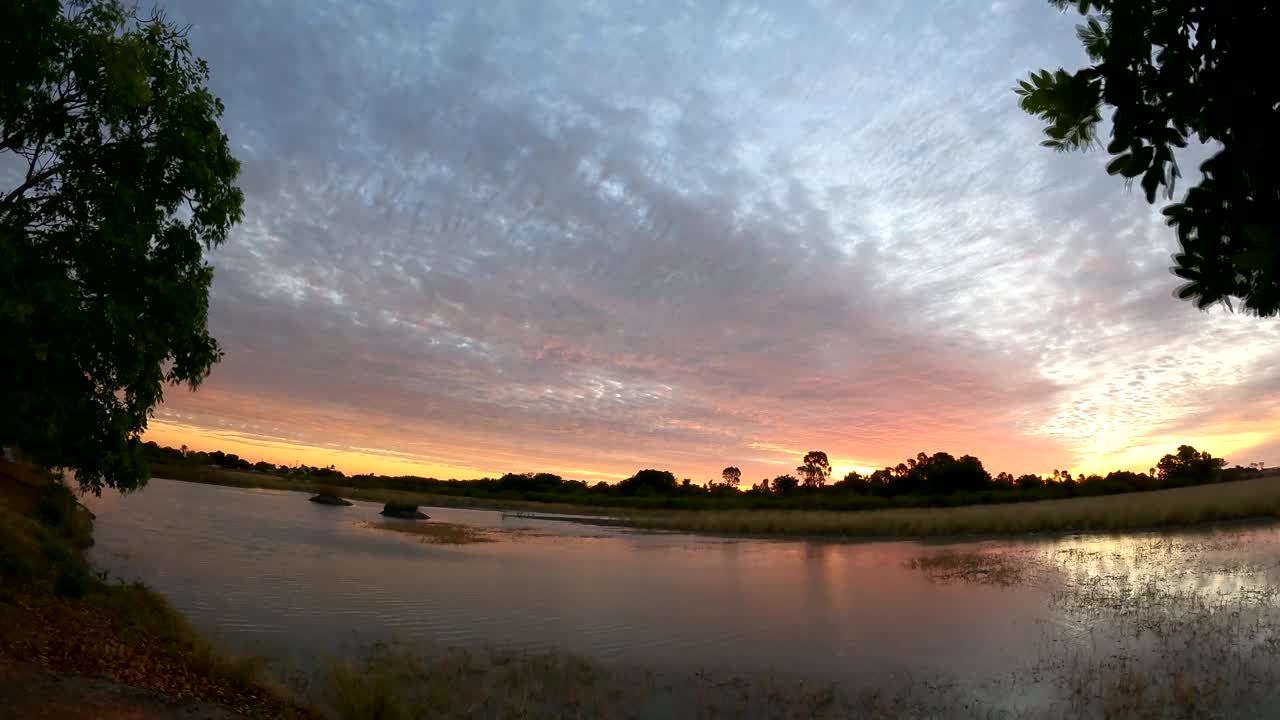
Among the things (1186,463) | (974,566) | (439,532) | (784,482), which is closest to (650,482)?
(784,482)

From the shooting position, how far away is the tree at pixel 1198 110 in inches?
131

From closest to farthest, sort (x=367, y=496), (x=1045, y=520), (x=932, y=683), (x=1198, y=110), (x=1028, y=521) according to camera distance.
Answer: (x=1198, y=110)
(x=932, y=683)
(x=1045, y=520)
(x=1028, y=521)
(x=367, y=496)

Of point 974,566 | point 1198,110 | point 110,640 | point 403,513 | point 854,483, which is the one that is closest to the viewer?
point 1198,110

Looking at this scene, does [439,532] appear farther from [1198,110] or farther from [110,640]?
[1198,110]

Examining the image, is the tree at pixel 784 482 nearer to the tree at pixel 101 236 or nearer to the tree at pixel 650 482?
the tree at pixel 650 482

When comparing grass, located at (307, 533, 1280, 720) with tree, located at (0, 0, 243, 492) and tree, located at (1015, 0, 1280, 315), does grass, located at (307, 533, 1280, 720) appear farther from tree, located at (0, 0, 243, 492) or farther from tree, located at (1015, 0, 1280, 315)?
tree, located at (1015, 0, 1280, 315)

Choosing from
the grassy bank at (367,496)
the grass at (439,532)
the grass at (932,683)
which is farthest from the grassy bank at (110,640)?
the grassy bank at (367,496)

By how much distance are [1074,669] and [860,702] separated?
13.1 feet

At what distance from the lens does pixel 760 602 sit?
Result: 19594 mm

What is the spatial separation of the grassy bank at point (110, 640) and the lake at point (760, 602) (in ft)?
5.68

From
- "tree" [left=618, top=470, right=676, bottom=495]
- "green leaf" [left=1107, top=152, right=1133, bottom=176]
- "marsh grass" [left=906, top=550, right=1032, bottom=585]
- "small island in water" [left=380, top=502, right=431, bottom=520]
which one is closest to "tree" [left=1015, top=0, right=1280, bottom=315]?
"green leaf" [left=1107, top=152, right=1133, bottom=176]

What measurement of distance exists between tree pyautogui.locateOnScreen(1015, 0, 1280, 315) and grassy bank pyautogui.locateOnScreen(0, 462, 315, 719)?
985cm

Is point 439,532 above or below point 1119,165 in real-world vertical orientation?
below

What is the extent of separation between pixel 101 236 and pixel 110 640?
18.1 ft
